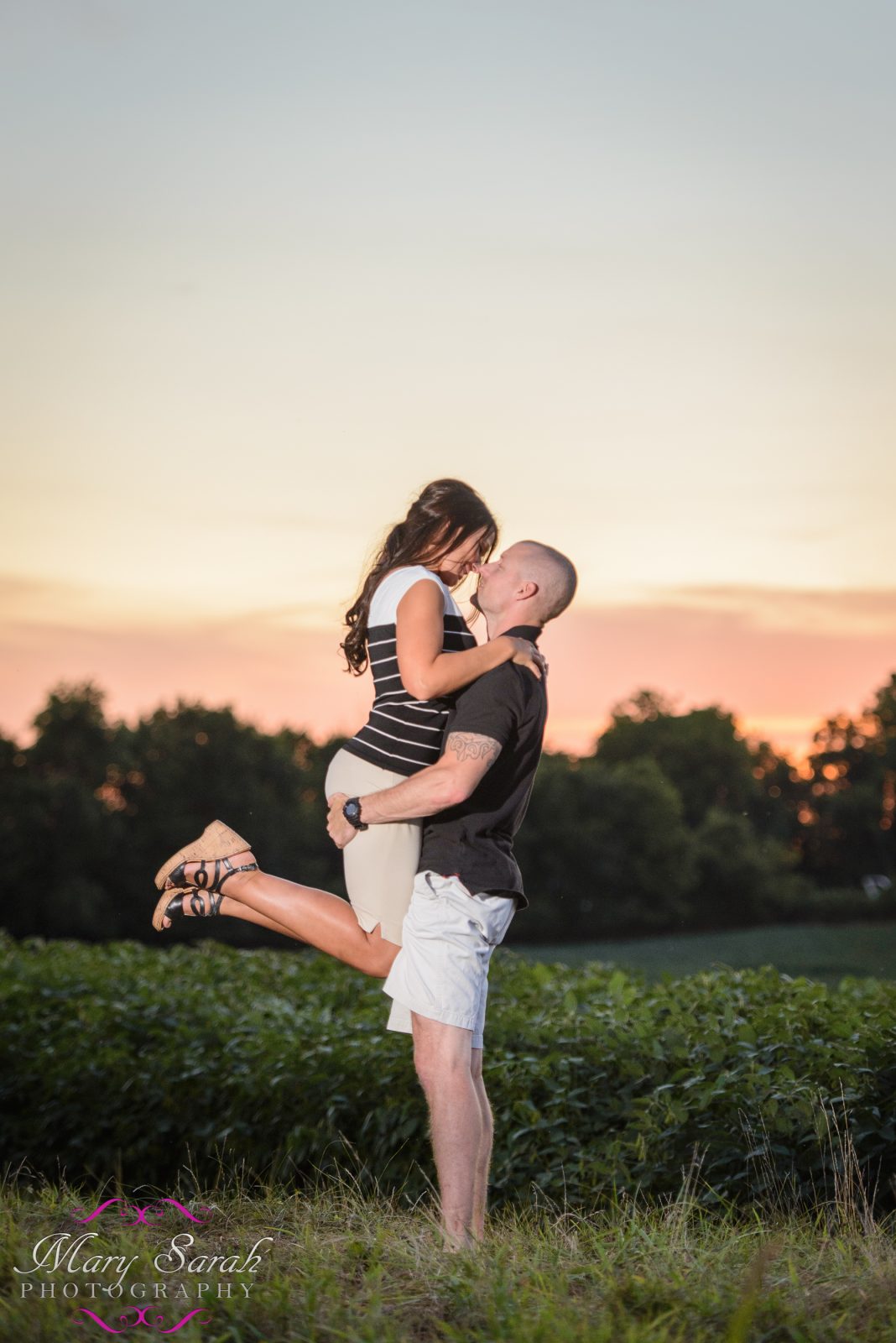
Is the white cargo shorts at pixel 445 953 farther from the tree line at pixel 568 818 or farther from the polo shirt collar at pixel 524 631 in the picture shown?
the tree line at pixel 568 818

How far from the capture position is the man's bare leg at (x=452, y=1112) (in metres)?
3.84

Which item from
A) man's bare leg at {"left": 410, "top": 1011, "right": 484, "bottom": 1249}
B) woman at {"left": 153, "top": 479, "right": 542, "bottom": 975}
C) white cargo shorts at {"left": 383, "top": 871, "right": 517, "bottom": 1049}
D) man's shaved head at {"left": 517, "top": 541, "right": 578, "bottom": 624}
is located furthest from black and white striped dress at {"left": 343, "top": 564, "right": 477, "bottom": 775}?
man's bare leg at {"left": 410, "top": 1011, "right": 484, "bottom": 1249}

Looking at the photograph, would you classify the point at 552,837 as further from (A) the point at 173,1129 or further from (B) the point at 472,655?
(B) the point at 472,655

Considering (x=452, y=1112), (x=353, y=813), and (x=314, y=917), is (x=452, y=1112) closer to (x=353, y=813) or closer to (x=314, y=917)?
(x=314, y=917)

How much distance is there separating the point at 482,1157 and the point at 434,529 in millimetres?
2038

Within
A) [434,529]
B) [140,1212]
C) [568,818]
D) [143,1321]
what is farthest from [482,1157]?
[568,818]

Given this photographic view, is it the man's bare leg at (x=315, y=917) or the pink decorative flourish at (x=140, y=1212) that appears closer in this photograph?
the pink decorative flourish at (x=140, y=1212)

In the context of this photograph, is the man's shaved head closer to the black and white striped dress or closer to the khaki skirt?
the black and white striped dress

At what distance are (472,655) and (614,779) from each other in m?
36.5

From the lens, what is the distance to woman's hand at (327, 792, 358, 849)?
13.4 feet

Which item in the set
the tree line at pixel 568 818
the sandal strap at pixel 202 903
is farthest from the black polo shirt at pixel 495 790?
the tree line at pixel 568 818

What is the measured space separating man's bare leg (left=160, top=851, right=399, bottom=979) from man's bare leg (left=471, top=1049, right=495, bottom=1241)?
0.47 meters

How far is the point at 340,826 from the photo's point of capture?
408 cm

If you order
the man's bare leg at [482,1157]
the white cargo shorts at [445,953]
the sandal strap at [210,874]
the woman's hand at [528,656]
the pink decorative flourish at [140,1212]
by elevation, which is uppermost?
the woman's hand at [528,656]
